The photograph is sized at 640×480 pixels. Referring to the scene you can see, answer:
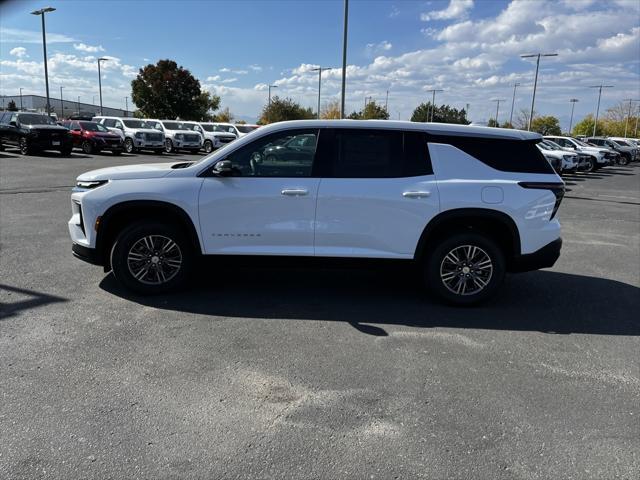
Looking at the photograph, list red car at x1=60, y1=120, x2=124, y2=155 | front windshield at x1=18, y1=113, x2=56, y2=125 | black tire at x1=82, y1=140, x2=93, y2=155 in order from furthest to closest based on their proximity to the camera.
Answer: black tire at x1=82, y1=140, x2=93, y2=155
red car at x1=60, y1=120, x2=124, y2=155
front windshield at x1=18, y1=113, x2=56, y2=125

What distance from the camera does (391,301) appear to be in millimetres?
5566

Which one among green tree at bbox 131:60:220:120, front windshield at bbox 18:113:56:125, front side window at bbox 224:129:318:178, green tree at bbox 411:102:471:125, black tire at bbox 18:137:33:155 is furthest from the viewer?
green tree at bbox 411:102:471:125

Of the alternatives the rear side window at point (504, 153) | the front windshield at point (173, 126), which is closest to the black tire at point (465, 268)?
the rear side window at point (504, 153)

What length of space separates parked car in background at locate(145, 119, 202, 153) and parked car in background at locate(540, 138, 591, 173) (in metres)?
19.0

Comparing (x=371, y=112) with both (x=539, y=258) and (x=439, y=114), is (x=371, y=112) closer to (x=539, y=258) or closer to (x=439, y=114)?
(x=439, y=114)

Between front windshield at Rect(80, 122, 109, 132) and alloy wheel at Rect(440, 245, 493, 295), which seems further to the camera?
front windshield at Rect(80, 122, 109, 132)

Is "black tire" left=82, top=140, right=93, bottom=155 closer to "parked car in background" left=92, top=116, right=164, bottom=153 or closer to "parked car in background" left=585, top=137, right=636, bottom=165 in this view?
"parked car in background" left=92, top=116, right=164, bottom=153

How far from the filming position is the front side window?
17.3ft

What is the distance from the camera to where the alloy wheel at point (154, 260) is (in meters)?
5.39

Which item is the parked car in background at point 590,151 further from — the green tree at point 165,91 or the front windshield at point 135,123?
the green tree at point 165,91

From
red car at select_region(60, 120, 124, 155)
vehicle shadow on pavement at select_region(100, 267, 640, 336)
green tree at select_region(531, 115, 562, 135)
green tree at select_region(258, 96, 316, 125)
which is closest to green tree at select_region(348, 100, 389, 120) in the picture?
green tree at select_region(258, 96, 316, 125)

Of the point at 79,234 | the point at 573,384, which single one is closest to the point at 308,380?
the point at 573,384

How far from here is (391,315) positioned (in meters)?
5.14

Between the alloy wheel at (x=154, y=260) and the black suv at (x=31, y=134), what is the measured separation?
70.1ft
